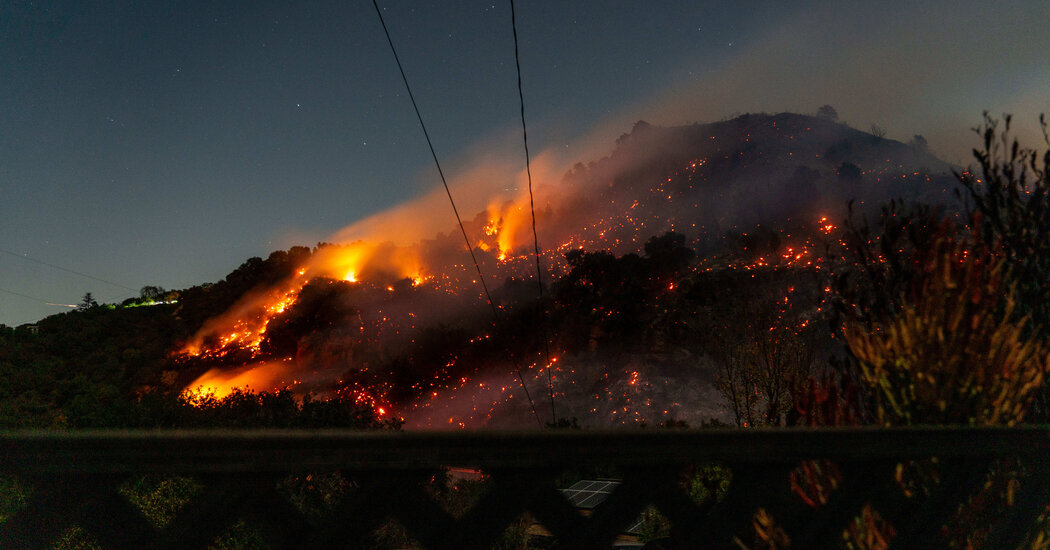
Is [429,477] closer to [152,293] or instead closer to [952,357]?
[952,357]

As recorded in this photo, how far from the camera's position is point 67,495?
4.00 ft

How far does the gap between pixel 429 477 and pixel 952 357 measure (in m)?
2.88

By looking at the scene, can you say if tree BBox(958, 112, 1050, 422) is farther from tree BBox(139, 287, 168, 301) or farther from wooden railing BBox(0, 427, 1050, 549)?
tree BBox(139, 287, 168, 301)

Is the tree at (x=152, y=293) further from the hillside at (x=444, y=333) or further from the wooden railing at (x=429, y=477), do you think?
the wooden railing at (x=429, y=477)

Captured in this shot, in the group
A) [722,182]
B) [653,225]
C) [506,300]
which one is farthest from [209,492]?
[722,182]

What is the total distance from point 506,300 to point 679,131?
106279 millimetres

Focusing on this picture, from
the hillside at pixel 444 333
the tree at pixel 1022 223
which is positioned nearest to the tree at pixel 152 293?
the hillside at pixel 444 333

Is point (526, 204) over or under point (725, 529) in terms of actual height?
over

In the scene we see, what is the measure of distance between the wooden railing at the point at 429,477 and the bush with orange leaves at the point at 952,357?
1.43 metres

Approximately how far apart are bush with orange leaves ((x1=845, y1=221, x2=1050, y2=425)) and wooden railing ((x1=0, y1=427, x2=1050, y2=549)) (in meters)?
1.43

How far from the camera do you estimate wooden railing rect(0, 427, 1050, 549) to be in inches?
47.8

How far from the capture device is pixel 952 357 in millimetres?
3076

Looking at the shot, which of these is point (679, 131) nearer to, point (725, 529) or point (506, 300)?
point (506, 300)

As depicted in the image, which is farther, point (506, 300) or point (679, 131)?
point (679, 131)
